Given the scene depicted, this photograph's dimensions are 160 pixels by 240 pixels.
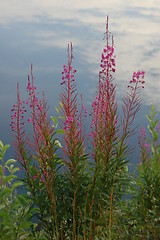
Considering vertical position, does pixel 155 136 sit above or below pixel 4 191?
above

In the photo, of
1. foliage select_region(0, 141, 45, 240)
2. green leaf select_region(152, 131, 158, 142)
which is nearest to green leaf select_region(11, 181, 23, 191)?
foliage select_region(0, 141, 45, 240)

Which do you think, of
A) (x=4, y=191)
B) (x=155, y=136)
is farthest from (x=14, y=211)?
(x=155, y=136)

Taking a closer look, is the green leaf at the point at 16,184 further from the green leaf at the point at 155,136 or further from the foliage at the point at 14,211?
the green leaf at the point at 155,136

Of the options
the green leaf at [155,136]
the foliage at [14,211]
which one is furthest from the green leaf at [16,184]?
the green leaf at [155,136]

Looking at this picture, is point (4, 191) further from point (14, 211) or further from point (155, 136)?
point (155, 136)

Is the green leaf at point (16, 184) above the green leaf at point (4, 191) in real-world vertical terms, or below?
above

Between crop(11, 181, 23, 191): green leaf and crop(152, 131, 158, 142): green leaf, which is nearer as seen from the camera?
crop(11, 181, 23, 191): green leaf

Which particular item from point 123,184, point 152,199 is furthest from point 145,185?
point 123,184

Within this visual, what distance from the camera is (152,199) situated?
557 cm

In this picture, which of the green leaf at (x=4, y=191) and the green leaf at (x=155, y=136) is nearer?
the green leaf at (x=4, y=191)

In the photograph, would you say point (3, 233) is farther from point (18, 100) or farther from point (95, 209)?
point (18, 100)

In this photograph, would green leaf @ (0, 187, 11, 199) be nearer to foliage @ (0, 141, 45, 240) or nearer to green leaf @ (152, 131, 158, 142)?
foliage @ (0, 141, 45, 240)

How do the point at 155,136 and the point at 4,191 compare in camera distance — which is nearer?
the point at 4,191

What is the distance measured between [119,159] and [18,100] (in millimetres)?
1322
